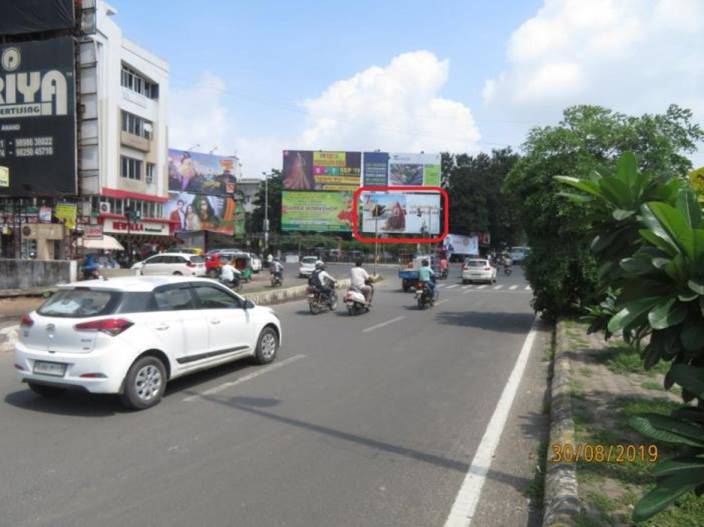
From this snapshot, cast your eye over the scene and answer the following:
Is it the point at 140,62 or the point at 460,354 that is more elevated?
the point at 140,62

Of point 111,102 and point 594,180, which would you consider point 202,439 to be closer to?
point 594,180

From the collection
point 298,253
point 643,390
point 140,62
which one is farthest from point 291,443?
point 298,253

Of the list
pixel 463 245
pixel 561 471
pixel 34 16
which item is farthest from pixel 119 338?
pixel 463 245

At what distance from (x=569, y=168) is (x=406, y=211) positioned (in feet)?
162

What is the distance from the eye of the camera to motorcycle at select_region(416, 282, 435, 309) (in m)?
17.6

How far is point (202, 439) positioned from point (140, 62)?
43655 millimetres

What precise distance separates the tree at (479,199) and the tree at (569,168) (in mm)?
59956

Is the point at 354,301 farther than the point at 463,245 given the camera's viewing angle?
No

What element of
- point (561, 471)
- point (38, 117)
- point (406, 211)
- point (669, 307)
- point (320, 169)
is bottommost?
point (561, 471)

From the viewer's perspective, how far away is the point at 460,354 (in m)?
10.0

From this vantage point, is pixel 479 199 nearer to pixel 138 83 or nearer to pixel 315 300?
pixel 138 83

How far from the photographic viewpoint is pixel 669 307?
2.75m

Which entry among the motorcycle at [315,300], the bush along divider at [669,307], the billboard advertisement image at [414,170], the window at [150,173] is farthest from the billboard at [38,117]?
the billboard advertisement image at [414,170]

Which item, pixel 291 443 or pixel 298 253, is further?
pixel 298 253
